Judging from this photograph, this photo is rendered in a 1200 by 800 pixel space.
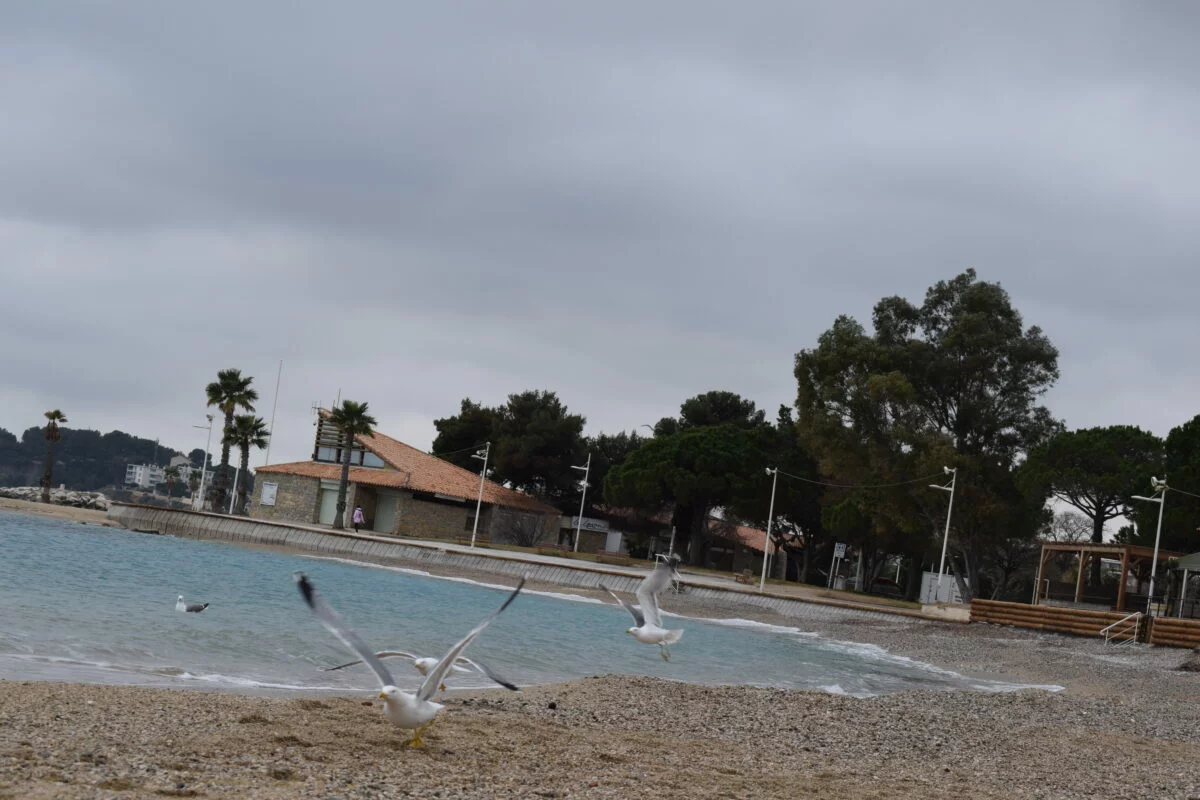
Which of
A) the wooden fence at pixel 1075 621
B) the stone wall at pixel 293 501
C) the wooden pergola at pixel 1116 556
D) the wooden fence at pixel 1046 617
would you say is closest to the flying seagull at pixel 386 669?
the wooden fence at pixel 1075 621

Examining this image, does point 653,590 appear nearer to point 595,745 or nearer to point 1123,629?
point 595,745

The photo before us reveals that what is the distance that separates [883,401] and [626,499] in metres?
19.5

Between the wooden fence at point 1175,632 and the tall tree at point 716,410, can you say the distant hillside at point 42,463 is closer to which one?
the tall tree at point 716,410

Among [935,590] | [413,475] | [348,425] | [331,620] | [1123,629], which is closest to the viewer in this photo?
[331,620]

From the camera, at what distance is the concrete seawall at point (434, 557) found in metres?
41.5

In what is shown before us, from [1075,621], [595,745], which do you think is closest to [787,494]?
[1075,621]

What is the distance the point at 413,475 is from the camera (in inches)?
2571

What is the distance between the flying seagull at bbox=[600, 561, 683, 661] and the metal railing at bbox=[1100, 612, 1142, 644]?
24.9 metres

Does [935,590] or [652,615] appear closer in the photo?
[652,615]

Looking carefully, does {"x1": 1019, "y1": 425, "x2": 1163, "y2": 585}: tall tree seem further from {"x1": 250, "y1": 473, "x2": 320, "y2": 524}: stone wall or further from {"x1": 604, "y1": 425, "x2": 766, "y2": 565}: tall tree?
{"x1": 250, "y1": 473, "x2": 320, "y2": 524}: stone wall

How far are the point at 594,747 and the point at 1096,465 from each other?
40.0 meters

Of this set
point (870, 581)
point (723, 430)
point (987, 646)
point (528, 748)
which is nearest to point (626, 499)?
point (723, 430)

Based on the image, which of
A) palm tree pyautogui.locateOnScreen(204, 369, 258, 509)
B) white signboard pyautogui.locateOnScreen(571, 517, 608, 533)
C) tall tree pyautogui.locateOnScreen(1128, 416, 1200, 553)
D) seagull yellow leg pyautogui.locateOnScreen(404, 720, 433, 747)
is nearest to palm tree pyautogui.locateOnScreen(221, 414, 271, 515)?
palm tree pyautogui.locateOnScreen(204, 369, 258, 509)

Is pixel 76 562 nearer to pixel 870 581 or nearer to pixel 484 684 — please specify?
pixel 484 684
